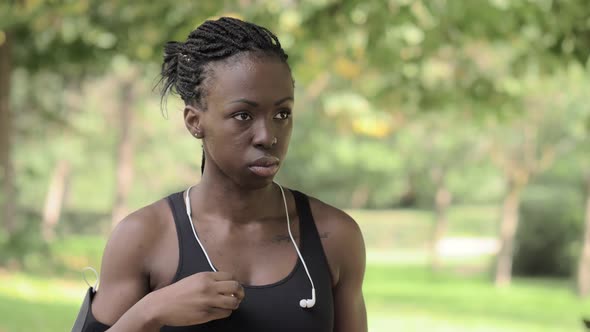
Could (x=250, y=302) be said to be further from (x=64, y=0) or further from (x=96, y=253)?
(x=96, y=253)

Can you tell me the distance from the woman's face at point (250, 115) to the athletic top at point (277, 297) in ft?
0.55

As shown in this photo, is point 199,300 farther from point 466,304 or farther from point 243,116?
point 466,304

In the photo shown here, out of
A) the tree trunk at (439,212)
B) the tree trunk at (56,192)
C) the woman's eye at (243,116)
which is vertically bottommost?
the woman's eye at (243,116)

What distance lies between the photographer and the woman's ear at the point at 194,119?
6.42 ft

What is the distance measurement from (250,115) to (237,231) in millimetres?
272

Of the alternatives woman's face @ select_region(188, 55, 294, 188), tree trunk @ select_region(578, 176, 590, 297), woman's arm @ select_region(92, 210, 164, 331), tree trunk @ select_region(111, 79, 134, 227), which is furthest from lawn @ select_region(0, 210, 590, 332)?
woman's face @ select_region(188, 55, 294, 188)

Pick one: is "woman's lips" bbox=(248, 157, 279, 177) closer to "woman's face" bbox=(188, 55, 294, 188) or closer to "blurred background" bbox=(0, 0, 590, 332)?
"woman's face" bbox=(188, 55, 294, 188)

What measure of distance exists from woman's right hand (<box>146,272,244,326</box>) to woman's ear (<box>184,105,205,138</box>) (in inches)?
13.4

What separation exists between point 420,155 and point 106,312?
Answer: 2121 centimetres

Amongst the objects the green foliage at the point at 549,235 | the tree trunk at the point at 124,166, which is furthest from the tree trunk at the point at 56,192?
the green foliage at the point at 549,235

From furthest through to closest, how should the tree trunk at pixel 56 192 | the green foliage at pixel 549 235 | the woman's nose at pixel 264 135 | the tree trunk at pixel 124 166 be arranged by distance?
the tree trunk at pixel 56 192
the tree trunk at pixel 124 166
the green foliage at pixel 549 235
the woman's nose at pixel 264 135

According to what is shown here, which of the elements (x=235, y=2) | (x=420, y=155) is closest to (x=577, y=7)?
(x=235, y=2)

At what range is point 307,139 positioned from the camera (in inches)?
951

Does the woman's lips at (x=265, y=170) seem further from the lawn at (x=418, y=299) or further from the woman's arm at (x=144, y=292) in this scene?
the lawn at (x=418, y=299)
